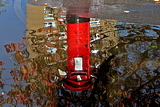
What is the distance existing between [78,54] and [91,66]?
1.41ft

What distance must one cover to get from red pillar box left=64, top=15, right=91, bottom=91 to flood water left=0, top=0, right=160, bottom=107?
96mm

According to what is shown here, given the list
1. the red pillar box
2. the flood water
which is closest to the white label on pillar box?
the red pillar box

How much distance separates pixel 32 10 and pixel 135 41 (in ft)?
11.4

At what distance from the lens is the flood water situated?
3910mm

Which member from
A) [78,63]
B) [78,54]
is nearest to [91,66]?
[78,63]

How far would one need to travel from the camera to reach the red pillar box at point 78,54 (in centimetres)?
427

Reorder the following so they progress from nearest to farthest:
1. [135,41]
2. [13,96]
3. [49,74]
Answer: [13,96]
[49,74]
[135,41]

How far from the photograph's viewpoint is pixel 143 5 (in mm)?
7934

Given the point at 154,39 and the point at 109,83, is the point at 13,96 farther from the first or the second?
the point at 154,39

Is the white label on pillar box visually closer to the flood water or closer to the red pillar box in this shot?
the red pillar box

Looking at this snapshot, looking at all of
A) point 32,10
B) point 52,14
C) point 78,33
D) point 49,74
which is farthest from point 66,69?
point 32,10

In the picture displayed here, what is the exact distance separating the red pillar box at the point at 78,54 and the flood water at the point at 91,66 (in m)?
0.10

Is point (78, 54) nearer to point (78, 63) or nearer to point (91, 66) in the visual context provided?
point (78, 63)

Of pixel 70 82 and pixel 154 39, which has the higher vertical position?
pixel 154 39
